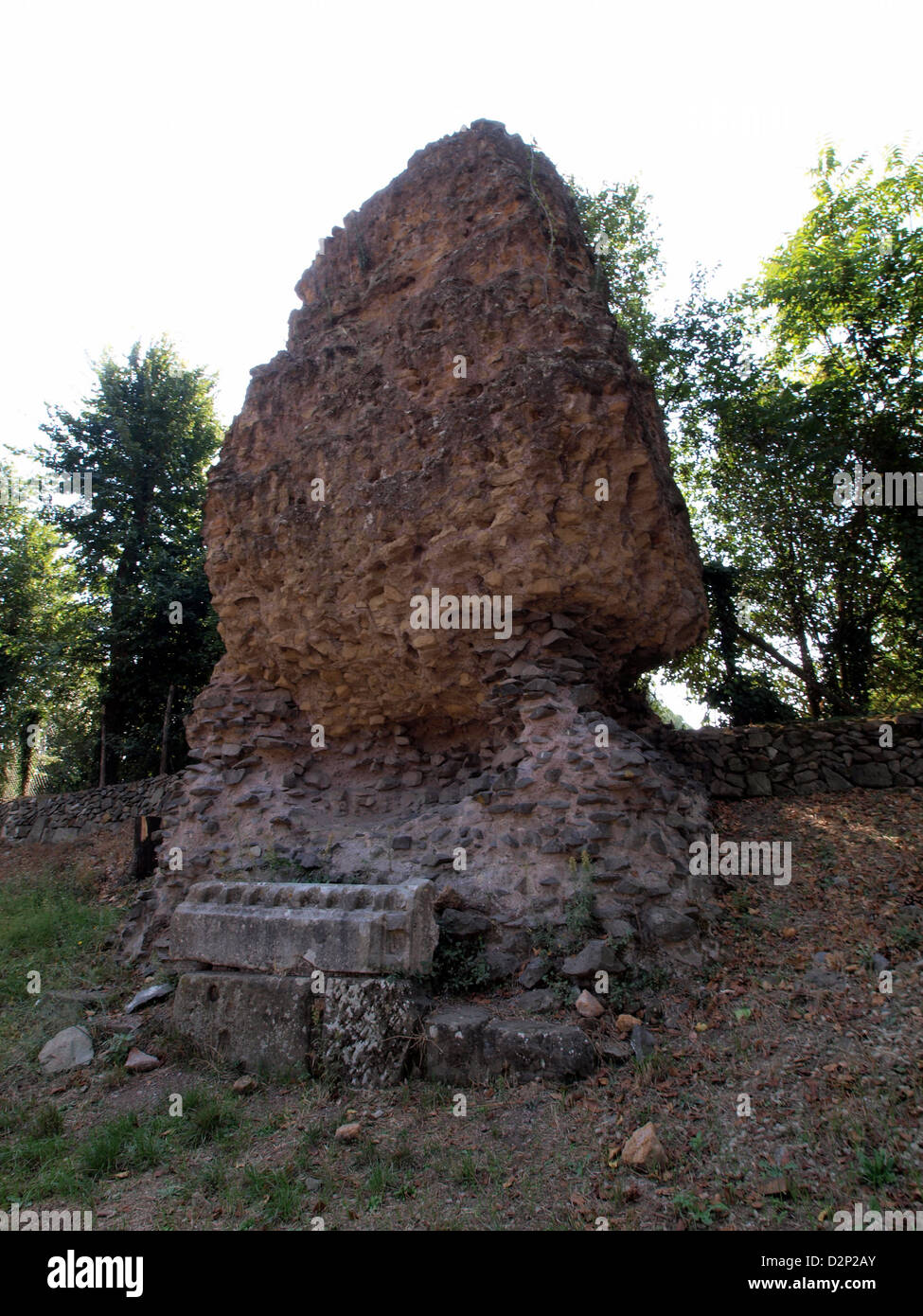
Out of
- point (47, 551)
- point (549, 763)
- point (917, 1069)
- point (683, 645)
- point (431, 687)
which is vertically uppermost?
point (47, 551)

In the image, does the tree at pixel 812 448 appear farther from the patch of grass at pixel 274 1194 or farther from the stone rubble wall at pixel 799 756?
the patch of grass at pixel 274 1194

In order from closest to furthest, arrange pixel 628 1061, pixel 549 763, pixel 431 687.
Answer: pixel 628 1061
pixel 549 763
pixel 431 687

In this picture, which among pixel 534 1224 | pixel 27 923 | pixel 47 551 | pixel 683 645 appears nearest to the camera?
pixel 534 1224

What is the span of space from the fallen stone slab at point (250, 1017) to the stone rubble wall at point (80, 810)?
24.8ft

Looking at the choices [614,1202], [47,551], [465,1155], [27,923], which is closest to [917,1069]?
[614,1202]

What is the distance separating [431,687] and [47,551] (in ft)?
59.3

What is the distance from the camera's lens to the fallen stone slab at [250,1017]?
504 centimetres

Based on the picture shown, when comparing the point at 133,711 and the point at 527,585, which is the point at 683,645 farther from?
the point at 133,711

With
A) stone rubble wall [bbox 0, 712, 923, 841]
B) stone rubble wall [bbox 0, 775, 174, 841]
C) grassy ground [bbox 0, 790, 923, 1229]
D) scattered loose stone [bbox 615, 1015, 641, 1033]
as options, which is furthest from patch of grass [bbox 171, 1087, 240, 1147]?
stone rubble wall [bbox 0, 775, 174, 841]

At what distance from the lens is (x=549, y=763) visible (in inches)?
244

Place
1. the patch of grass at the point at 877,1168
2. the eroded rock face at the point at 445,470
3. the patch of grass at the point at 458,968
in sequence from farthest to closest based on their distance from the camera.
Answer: the eroded rock face at the point at 445,470, the patch of grass at the point at 458,968, the patch of grass at the point at 877,1168

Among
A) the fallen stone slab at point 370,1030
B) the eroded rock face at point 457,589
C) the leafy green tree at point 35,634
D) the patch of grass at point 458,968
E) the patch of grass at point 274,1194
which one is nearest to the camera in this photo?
the patch of grass at point 274,1194

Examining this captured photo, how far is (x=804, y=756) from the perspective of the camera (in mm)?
9320

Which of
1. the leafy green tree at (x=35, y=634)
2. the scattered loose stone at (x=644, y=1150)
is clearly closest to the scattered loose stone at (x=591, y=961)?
the scattered loose stone at (x=644, y=1150)
